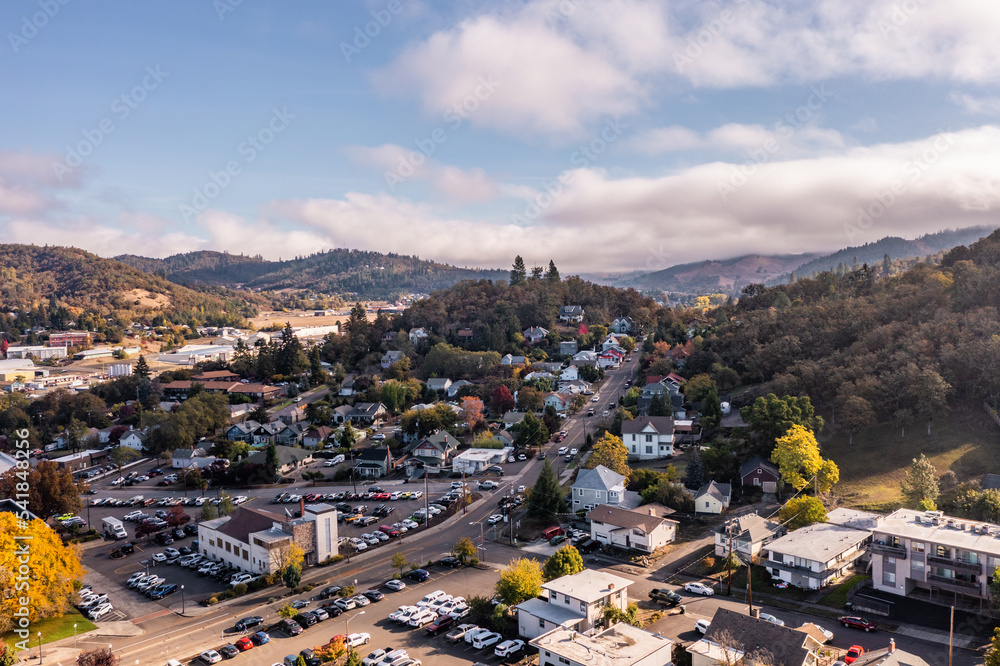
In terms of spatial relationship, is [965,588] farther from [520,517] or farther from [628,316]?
[628,316]

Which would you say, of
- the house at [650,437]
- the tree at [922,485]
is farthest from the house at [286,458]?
the tree at [922,485]

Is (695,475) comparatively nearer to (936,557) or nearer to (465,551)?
(936,557)

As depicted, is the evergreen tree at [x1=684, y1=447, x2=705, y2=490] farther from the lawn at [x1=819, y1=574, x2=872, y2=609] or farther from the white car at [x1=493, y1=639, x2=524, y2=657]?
the white car at [x1=493, y1=639, x2=524, y2=657]

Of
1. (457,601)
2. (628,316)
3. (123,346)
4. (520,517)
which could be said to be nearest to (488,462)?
(520,517)

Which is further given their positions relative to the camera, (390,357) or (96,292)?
(96,292)

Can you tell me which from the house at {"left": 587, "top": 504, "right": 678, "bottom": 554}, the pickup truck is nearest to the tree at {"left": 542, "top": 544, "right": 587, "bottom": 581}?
the pickup truck

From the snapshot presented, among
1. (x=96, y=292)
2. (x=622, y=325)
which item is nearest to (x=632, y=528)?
(x=622, y=325)
